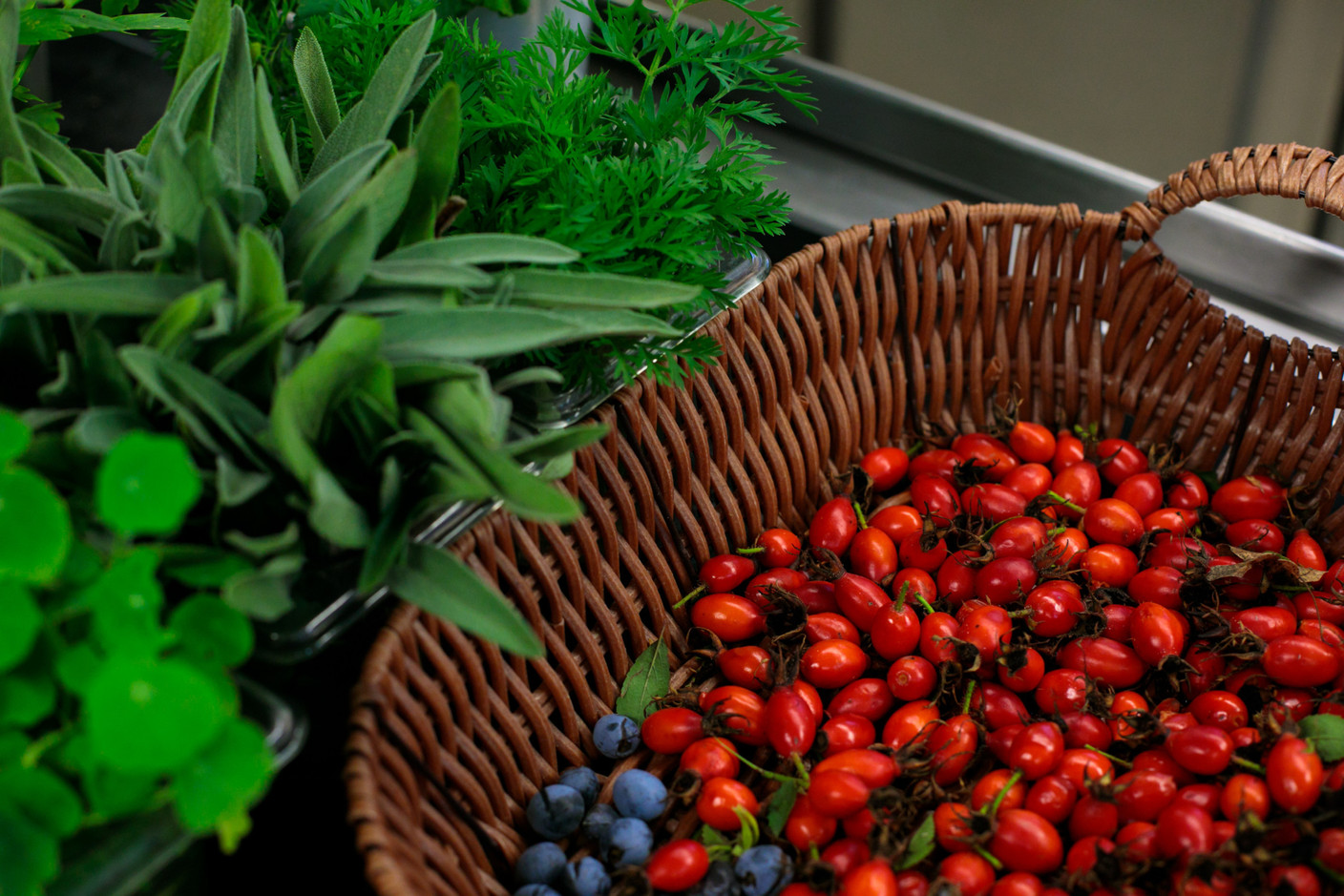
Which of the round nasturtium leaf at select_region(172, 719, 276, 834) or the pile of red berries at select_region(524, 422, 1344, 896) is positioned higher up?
the round nasturtium leaf at select_region(172, 719, 276, 834)

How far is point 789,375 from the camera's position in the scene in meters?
0.90

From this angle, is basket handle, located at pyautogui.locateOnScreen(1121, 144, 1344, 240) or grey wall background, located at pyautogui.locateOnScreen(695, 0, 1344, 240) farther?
grey wall background, located at pyautogui.locateOnScreen(695, 0, 1344, 240)

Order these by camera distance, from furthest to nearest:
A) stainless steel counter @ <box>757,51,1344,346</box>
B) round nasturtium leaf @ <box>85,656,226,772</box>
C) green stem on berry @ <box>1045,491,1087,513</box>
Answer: stainless steel counter @ <box>757,51,1344,346</box>
green stem on berry @ <box>1045,491,1087,513</box>
round nasturtium leaf @ <box>85,656,226,772</box>

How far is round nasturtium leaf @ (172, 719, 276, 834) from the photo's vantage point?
1.42 feet

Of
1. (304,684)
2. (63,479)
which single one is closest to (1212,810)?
(304,684)

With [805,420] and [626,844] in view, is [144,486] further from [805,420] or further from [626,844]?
[805,420]

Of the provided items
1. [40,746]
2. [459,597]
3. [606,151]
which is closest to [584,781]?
[459,597]

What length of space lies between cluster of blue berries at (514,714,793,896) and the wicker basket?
0.03m

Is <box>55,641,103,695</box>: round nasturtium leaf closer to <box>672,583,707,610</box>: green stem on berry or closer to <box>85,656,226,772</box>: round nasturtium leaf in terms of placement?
<box>85,656,226,772</box>: round nasturtium leaf

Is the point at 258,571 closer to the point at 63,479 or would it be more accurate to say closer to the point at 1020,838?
the point at 63,479

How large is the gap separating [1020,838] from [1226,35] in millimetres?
958

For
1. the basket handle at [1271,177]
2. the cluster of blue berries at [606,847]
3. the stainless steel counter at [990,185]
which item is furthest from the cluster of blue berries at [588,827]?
the stainless steel counter at [990,185]

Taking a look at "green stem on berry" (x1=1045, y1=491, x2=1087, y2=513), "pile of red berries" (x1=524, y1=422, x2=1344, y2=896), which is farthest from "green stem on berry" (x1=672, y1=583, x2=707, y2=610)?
"green stem on berry" (x1=1045, y1=491, x2=1087, y2=513)

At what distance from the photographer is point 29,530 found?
44cm
